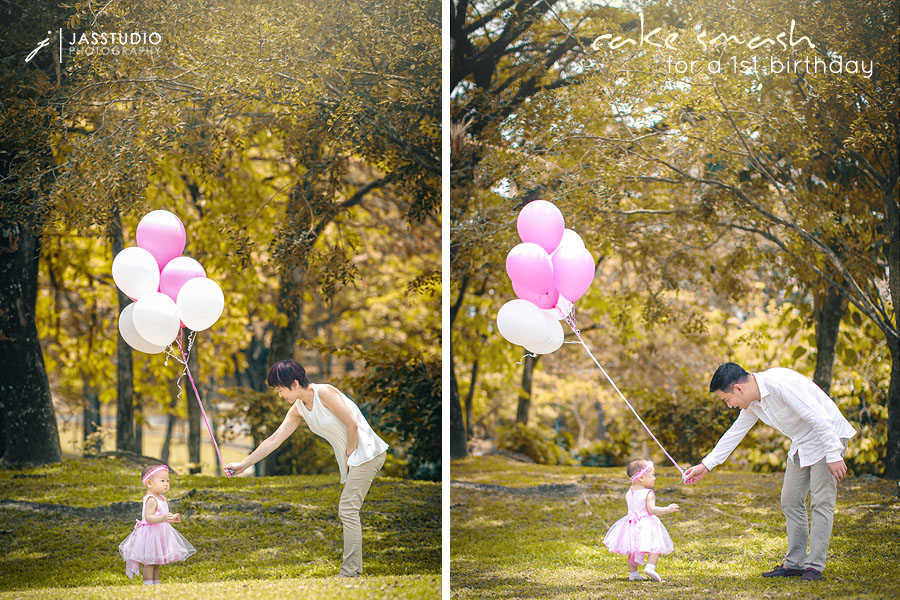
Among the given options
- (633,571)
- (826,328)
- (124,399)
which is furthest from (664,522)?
(124,399)

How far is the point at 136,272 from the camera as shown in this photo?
4.97 m

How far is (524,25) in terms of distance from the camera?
255 inches

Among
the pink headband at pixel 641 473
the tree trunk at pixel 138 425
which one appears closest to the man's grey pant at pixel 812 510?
the pink headband at pixel 641 473

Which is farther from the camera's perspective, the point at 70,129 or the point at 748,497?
the point at 748,497

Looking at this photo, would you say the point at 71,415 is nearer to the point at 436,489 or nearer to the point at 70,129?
the point at 70,129

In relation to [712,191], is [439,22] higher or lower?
higher

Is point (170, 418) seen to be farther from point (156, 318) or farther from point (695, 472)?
point (695, 472)

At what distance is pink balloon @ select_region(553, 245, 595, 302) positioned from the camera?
513 cm

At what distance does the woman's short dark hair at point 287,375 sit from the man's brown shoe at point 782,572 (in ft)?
10.3

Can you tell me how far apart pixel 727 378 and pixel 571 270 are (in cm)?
112

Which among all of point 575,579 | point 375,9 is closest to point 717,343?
point 575,579

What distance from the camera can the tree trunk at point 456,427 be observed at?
23.1 feet

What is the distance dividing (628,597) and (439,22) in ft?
13.9

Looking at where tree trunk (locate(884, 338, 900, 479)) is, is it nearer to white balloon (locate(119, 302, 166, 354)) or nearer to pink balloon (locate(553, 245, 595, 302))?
pink balloon (locate(553, 245, 595, 302))
